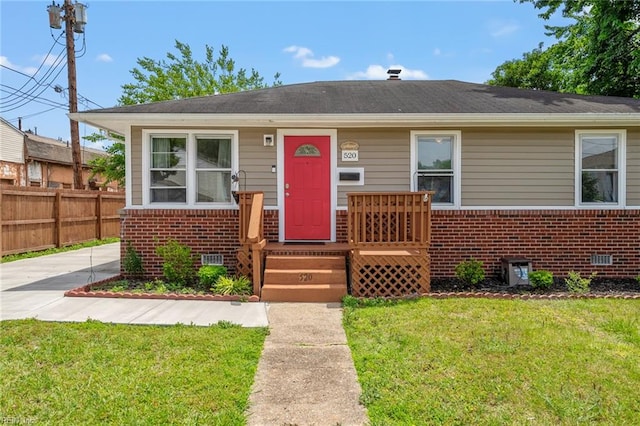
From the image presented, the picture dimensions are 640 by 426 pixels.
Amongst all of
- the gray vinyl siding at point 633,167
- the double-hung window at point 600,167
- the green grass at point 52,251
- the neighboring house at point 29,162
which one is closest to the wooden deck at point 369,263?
the double-hung window at point 600,167

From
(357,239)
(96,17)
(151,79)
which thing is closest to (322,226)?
(357,239)

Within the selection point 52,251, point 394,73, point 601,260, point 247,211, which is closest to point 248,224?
point 247,211

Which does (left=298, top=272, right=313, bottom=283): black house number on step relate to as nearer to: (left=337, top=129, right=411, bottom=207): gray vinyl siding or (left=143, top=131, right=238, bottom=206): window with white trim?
(left=337, top=129, right=411, bottom=207): gray vinyl siding

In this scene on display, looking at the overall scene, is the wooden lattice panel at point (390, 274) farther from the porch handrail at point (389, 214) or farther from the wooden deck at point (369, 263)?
the porch handrail at point (389, 214)

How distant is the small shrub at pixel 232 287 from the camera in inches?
238

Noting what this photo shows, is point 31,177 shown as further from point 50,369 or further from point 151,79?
point 50,369

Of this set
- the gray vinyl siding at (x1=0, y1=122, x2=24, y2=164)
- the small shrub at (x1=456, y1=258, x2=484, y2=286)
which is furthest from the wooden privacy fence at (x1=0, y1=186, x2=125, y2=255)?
the small shrub at (x1=456, y1=258, x2=484, y2=286)

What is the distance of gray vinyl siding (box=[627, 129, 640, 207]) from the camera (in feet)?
23.1

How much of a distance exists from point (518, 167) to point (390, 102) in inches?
104

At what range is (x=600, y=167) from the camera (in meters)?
7.14

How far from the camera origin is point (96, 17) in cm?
1494

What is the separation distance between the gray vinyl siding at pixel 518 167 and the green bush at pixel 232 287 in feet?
13.6

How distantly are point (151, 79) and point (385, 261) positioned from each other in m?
14.2

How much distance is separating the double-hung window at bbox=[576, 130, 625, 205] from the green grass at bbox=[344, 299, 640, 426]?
2.67 meters
